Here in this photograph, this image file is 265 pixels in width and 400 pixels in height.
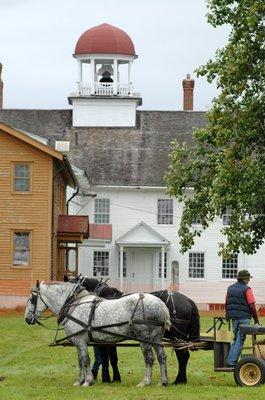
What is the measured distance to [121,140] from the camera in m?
73.9

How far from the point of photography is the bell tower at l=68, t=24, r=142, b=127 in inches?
2960

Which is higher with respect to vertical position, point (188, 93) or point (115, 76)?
point (115, 76)

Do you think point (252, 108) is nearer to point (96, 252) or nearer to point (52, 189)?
point (52, 189)

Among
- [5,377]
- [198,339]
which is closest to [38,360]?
[5,377]

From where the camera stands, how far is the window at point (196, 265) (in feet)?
230

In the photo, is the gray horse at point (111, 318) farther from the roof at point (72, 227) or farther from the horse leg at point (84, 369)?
the roof at point (72, 227)

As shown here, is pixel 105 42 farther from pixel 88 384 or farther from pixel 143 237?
pixel 88 384

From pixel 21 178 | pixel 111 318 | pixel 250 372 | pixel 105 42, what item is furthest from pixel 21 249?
pixel 250 372

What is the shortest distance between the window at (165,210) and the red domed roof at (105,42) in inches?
410

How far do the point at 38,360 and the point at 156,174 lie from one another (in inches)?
1721

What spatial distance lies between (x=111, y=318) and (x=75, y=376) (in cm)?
240

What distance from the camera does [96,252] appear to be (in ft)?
231

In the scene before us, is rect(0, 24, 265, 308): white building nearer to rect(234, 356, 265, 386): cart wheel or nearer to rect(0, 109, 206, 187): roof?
rect(0, 109, 206, 187): roof

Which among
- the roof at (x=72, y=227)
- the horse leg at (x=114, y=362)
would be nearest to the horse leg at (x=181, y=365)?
the horse leg at (x=114, y=362)
